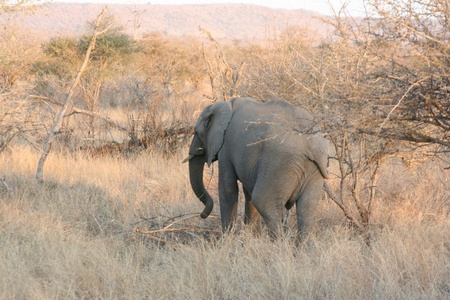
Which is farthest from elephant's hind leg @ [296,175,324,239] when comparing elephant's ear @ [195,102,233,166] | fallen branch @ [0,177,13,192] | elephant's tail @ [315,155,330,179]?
fallen branch @ [0,177,13,192]

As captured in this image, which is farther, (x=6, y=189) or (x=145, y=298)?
(x=6, y=189)

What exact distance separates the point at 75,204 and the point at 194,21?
10485cm

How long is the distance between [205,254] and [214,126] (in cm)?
139

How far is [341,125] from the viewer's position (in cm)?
334

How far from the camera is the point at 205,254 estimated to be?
164 inches

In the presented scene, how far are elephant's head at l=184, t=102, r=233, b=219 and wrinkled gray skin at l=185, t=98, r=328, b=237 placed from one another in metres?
0.01

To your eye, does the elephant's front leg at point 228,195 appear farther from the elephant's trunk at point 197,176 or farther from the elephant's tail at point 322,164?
the elephant's tail at point 322,164

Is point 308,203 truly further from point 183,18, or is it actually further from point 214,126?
point 183,18

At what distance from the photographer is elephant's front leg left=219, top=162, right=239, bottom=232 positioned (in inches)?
189

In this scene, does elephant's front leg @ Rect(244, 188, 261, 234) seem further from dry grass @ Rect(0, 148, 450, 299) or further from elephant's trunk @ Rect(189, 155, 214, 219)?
elephant's trunk @ Rect(189, 155, 214, 219)

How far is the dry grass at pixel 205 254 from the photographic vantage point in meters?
3.57

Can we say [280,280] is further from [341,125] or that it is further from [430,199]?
[430,199]

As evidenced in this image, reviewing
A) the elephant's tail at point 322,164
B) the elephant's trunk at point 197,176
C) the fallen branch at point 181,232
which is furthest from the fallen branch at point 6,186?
the elephant's tail at point 322,164

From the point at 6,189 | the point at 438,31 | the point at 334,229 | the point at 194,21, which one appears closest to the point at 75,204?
the point at 6,189
